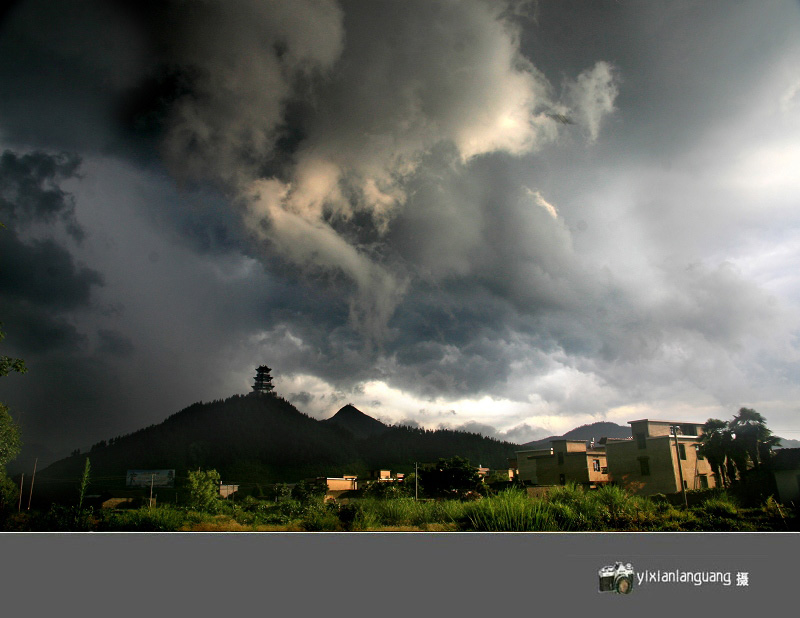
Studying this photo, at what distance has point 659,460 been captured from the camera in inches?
976

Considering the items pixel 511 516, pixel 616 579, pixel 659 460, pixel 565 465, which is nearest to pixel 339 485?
pixel 565 465

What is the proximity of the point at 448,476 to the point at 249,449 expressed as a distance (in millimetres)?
26947

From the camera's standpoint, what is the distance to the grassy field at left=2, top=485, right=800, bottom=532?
832cm

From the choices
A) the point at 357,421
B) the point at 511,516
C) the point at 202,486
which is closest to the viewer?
the point at 511,516

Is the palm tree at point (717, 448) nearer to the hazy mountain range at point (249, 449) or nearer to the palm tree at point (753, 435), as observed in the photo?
the palm tree at point (753, 435)

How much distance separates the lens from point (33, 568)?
6.21 meters

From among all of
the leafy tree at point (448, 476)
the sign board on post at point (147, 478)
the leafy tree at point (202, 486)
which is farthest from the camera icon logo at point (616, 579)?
the sign board on post at point (147, 478)

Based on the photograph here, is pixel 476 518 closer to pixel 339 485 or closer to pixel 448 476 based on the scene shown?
pixel 448 476

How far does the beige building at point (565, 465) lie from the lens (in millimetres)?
30516

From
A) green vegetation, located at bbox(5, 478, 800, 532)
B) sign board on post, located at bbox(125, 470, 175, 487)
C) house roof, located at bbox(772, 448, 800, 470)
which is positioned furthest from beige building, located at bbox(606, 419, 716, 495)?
sign board on post, located at bbox(125, 470, 175, 487)

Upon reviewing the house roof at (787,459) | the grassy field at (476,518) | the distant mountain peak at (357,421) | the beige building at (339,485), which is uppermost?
the distant mountain peak at (357,421)

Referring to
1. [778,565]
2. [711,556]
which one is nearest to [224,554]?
[711,556]

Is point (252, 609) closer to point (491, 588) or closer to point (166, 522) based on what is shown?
point (491, 588)

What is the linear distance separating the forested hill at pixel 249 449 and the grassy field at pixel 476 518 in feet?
138
